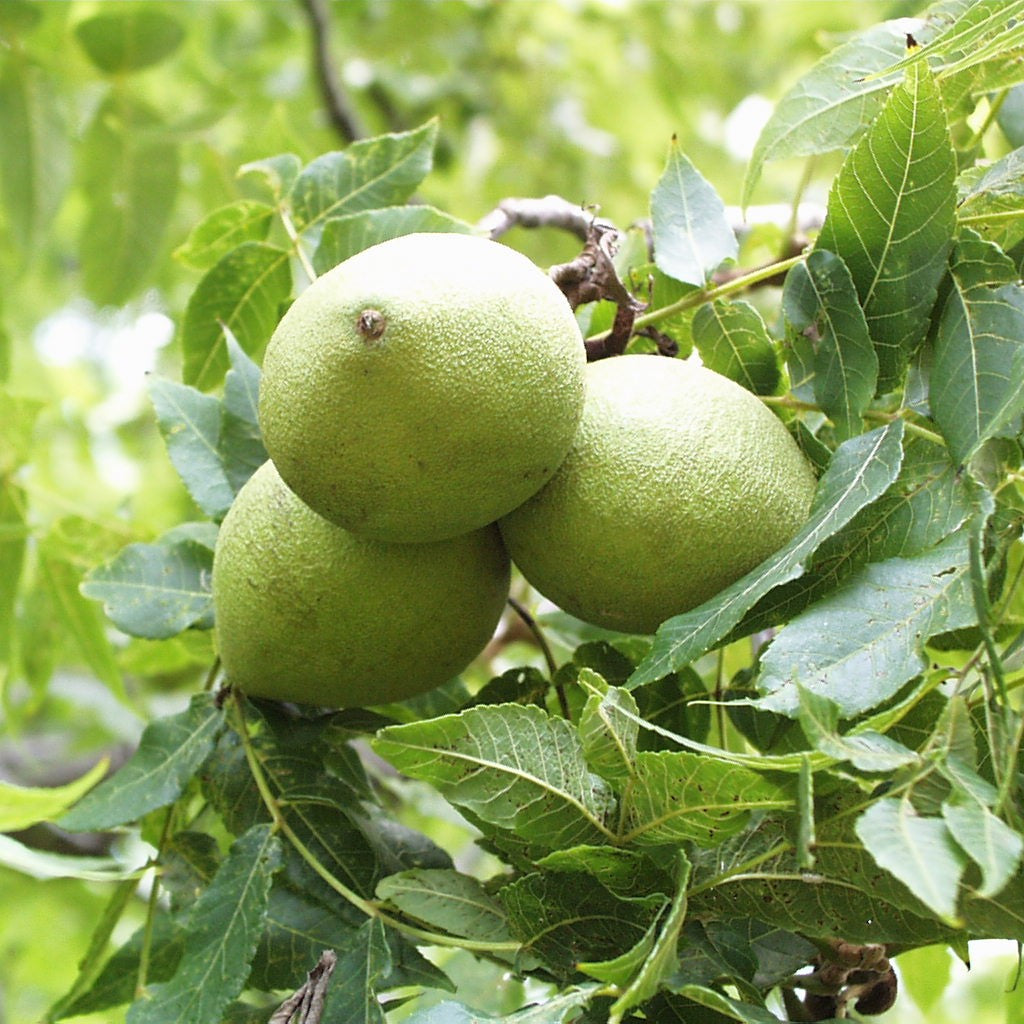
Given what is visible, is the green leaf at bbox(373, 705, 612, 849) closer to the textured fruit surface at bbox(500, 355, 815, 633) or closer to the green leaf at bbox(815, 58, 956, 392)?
the textured fruit surface at bbox(500, 355, 815, 633)

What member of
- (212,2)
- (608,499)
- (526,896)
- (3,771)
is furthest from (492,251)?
(212,2)

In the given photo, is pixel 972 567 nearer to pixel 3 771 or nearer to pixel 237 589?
pixel 237 589

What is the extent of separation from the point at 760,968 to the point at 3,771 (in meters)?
2.92

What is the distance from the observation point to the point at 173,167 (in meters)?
2.69

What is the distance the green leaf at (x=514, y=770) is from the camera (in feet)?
3.97

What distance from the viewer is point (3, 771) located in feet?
11.9

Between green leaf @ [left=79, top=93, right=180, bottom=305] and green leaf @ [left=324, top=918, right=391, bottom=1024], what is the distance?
1.82 m

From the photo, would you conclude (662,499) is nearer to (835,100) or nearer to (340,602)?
(340,602)

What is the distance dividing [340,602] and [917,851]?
73cm

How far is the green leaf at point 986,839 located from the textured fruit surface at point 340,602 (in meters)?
0.65

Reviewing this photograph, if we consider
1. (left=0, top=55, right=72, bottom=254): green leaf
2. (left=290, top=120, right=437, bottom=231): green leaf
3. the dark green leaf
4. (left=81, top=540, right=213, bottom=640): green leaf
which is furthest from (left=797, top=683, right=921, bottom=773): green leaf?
the dark green leaf

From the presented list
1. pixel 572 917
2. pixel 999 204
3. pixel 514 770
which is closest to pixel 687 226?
pixel 999 204

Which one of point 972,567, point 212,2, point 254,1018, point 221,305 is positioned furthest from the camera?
point 212,2

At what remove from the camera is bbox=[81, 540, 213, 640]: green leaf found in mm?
1702
